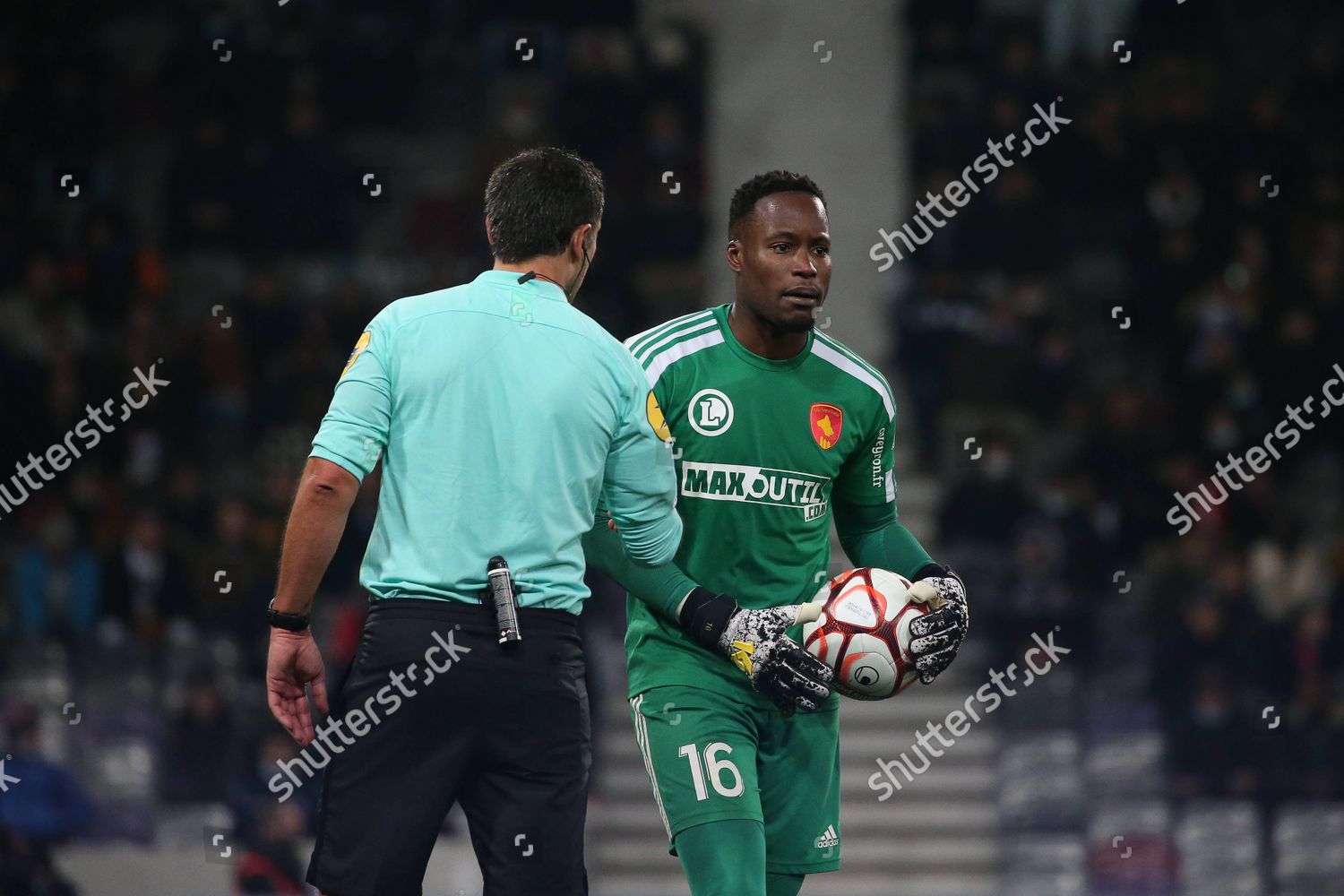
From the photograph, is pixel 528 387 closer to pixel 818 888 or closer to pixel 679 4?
pixel 818 888

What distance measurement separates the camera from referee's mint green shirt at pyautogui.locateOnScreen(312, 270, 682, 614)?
3357 mm

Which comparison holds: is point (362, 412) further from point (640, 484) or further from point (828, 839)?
A: point (828, 839)

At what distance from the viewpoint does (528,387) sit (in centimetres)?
340

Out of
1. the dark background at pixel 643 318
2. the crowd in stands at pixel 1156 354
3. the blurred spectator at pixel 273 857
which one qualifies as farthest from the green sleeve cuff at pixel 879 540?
the crowd in stands at pixel 1156 354

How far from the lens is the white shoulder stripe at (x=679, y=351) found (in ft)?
14.2

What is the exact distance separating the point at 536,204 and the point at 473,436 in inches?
21.9

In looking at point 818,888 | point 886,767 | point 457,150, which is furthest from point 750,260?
point 457,150

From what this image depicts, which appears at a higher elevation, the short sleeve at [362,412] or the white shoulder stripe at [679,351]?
the white shoulder stripe at [679,351]

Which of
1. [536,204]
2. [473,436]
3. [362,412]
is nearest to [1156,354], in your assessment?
[536,204]

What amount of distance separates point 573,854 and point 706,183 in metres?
8.28

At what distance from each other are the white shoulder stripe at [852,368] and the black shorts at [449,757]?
1443 millimetres

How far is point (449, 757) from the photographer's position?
3301mm

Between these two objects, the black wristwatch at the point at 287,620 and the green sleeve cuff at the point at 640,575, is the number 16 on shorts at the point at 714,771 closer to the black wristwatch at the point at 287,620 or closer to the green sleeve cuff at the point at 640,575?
the green sleeve cuff at the point at 640,575

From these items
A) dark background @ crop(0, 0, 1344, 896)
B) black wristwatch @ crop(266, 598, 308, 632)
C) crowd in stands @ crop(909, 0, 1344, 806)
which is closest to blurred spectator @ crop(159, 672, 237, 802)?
dark background @ crop(0, 0, 1344, 896)
